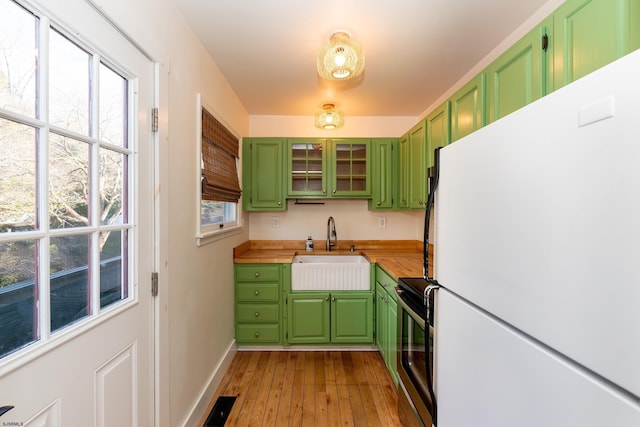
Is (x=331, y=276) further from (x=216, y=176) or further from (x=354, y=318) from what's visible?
(x=216, y=176)

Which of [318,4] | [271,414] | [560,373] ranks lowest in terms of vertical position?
[271,414]

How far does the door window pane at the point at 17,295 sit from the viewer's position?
0.69 metres

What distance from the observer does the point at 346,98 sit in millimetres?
2678

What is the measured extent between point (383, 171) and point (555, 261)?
97.5 inches

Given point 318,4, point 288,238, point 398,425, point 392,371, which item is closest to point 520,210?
point 318,4

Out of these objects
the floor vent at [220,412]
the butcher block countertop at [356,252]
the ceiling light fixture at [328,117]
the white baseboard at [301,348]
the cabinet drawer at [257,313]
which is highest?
the ceiling light fixture at [328,117]

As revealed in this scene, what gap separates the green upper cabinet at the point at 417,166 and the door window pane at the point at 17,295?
212cm

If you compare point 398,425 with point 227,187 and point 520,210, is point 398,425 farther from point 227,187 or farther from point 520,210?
point 227,187

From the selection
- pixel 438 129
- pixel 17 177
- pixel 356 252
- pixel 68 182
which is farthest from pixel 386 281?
pixel 17 177

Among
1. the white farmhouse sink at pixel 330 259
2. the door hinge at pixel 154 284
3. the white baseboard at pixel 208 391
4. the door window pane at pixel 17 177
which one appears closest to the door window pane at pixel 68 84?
the door window pane at pixel 17 177

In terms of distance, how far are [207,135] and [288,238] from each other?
157cm

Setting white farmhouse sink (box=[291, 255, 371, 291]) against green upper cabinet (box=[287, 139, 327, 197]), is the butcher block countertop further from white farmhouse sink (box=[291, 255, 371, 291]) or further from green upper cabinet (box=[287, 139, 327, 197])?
green upper cabinet (box=[287, 139, 327, 197])

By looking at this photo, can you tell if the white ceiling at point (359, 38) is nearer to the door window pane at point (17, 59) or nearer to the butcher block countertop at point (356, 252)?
the door window pane at point (17, 59)

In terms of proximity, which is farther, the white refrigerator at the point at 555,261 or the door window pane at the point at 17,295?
the door window pane at the point at 17,295
